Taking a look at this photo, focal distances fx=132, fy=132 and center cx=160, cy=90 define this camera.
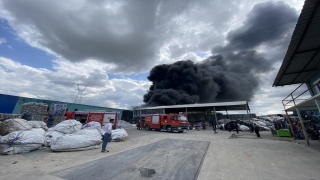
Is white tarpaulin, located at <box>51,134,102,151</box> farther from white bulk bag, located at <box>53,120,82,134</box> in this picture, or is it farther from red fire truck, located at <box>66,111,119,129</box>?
red fire truck, located at <box>66,111,119,129</box>

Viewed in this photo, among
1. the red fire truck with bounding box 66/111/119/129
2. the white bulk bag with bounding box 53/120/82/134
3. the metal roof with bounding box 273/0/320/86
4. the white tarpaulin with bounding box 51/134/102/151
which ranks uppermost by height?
the metal roof with bounding box 273/0/320/86

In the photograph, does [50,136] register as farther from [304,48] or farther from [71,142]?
[304,48]

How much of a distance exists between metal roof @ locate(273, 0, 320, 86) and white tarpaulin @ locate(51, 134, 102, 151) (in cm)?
879

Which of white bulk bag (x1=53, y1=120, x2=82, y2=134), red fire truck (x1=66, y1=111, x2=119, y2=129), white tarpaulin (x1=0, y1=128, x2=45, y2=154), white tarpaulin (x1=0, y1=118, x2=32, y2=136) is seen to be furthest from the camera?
red fire truck (x1=66, y1=111, x2=119, y2=129)

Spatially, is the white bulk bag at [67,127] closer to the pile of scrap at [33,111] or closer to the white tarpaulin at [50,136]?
the white tarpaulin at [50,136]

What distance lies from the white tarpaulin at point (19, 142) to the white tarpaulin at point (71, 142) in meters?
0.63

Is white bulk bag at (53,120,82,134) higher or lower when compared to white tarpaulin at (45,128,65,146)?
higher

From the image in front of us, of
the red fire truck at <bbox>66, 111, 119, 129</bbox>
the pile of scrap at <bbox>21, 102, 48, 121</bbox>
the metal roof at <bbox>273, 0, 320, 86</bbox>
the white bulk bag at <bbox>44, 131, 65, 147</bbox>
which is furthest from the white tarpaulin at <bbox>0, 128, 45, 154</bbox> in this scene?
the metal roof at <bbox>273, 0, 320, 86</bbox>

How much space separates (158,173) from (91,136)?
4575mm

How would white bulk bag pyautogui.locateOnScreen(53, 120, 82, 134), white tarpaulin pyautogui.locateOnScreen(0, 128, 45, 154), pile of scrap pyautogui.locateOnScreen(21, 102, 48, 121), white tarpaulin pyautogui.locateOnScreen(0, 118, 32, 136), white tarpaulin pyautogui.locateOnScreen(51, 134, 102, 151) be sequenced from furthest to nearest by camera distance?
1. pile of scrap pyautogui.locateOnScreen(21, 102, 48, 121)
2. white bulk bag pyautogui.locateOnScreen(53, 120, 82, 134)
3. white tarpaulin pyautogui.locateOnScreen(51, 134, 102, 151)
4. white tarpaulin pyautogui.locateOnScreen(0, 118, 32, 136)
5. white tarpaulin pyautogui.locateOnScreen(0, 128, 45, 154)

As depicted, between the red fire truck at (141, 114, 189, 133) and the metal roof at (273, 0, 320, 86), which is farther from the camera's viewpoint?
the red fire truck at (141, 114, 189, 133)

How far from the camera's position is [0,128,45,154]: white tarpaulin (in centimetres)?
493

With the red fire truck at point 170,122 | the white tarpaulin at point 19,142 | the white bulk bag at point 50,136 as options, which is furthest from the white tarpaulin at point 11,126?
the red fire truck at point 170,122

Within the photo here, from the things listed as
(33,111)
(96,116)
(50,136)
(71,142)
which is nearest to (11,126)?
(50,136)
